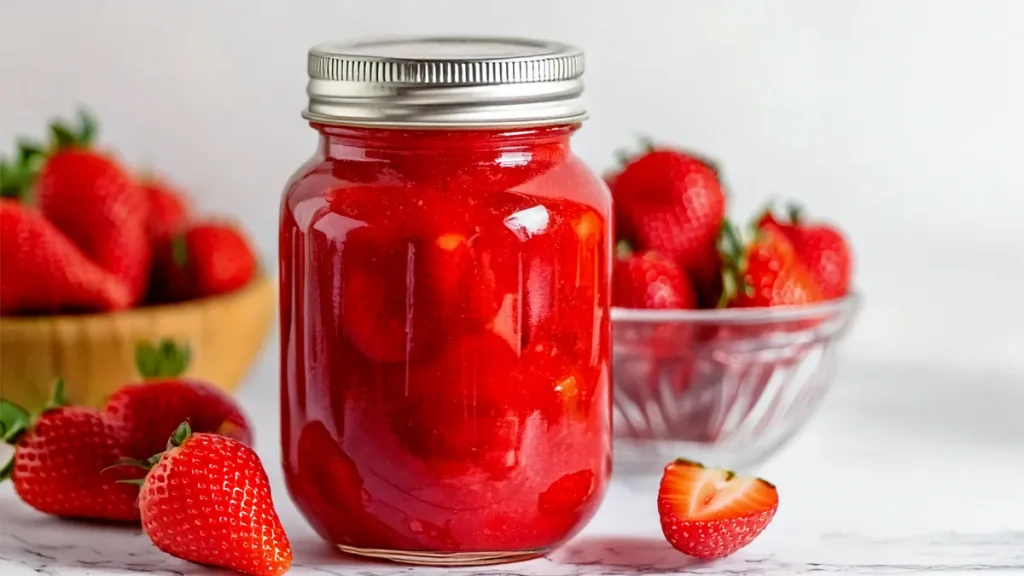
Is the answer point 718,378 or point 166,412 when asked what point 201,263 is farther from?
point 718,378

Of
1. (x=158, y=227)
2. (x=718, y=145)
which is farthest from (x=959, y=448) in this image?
(x=158, y=227)

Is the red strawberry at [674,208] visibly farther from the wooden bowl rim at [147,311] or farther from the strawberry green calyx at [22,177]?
the strawberry green calyx at [22,177]

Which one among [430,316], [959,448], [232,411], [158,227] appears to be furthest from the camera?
[158,227]

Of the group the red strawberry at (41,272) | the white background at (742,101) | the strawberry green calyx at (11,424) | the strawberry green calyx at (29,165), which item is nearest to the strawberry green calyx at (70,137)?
the strawberry green calyx at (29,165)

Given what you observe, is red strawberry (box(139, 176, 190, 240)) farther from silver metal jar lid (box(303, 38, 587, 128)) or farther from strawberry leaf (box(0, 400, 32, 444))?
silver metal jar lid (box(303, 38, 587, 128))

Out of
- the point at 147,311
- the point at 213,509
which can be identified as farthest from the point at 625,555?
A: the point at 147,311

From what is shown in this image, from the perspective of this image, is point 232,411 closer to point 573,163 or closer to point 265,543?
point 265,543
